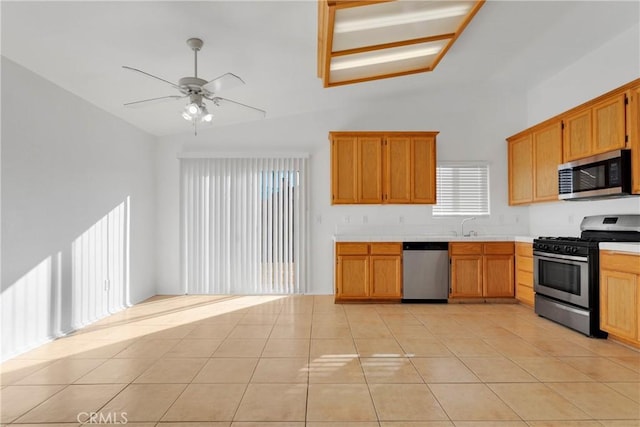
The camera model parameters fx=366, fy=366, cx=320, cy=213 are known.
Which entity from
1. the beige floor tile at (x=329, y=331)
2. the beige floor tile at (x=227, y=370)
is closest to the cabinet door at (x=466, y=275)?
the beige floor tile at (x=329, y=331)

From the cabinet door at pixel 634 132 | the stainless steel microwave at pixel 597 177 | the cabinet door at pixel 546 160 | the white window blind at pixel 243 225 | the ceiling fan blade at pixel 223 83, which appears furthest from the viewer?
the white window blind at pixel 243 225

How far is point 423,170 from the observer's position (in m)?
5.30

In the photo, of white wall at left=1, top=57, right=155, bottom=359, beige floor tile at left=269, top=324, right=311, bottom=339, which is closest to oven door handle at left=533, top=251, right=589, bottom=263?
beige floor tile at left=269, top=324, right=311, bottom=339

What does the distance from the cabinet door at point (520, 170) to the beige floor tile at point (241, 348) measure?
408 centimetres

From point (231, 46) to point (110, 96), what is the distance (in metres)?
1.72

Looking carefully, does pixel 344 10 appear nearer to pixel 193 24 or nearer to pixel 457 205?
pixel 193 24

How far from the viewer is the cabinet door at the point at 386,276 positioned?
5059 millimetres

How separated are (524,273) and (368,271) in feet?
6.64

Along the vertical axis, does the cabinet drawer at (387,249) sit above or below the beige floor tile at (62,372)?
above

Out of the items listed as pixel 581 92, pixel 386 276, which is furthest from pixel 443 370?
pixel 581 92

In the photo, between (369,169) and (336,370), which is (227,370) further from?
(369,169)

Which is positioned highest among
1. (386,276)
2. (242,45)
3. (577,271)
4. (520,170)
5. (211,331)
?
(242,45)

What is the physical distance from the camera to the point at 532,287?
15.0ft

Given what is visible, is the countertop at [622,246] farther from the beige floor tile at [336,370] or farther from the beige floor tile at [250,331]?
the beige floor tile at [250,331]
